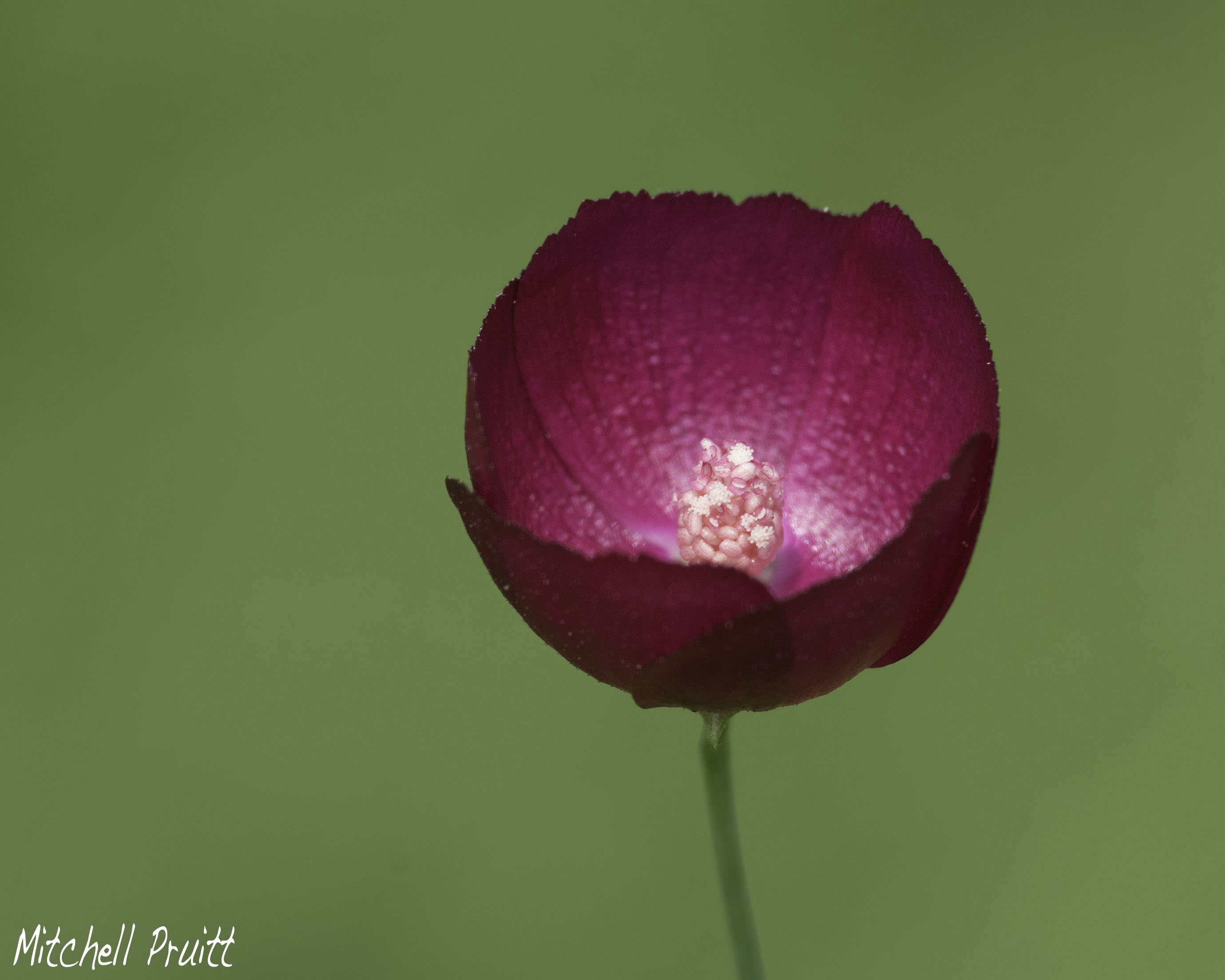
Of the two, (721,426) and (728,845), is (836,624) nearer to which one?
(728,845)

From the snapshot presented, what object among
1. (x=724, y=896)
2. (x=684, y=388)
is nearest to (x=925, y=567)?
(x=724, y=896)

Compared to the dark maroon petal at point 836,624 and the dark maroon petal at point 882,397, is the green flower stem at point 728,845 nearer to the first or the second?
Result: the dark maroon petal at point 836,624

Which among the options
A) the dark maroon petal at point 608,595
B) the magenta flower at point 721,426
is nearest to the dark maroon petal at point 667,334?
the magenta flower at point 721,426

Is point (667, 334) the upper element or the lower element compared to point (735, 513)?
upper

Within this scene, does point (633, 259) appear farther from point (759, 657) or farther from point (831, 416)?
point (759, 657)

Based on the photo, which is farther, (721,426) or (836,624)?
(721,426)

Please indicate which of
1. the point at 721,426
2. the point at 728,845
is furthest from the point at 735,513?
the point at 728,845

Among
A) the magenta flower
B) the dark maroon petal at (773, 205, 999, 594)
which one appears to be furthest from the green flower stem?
the dark maroon petal at (773, 205, 999, 594)
